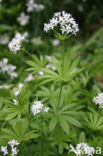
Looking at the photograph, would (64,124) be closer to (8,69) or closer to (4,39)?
(8,69)

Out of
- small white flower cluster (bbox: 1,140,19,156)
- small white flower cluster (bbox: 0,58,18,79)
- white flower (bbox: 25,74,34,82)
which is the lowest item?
small white flower cluster (bbox: 1,140,19,156)

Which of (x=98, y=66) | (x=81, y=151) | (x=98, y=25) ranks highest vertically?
(x=98, y=25)

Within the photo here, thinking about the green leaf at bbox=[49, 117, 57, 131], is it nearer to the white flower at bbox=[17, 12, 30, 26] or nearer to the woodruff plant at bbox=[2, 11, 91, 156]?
the woodruff plant at bbox=[2, 11, 91, 156]

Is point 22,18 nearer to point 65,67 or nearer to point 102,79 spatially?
point 102,79

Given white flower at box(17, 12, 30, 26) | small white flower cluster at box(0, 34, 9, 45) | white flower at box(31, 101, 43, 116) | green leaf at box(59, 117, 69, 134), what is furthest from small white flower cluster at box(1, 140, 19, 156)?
white flower at box(17, 12, 30, 26)

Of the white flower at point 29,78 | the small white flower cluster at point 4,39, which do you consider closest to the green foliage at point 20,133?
the white flower at point 29,78

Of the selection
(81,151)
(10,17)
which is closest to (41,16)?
(10,17)

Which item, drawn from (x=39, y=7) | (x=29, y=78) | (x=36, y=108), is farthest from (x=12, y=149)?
(x=39, y=7)

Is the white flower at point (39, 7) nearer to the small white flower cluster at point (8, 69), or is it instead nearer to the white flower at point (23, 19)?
the white flower at point (23, 19)

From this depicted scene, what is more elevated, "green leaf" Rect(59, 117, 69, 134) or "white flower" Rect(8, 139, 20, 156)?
"green leaf" Rect(59, 117, 69, 134)
